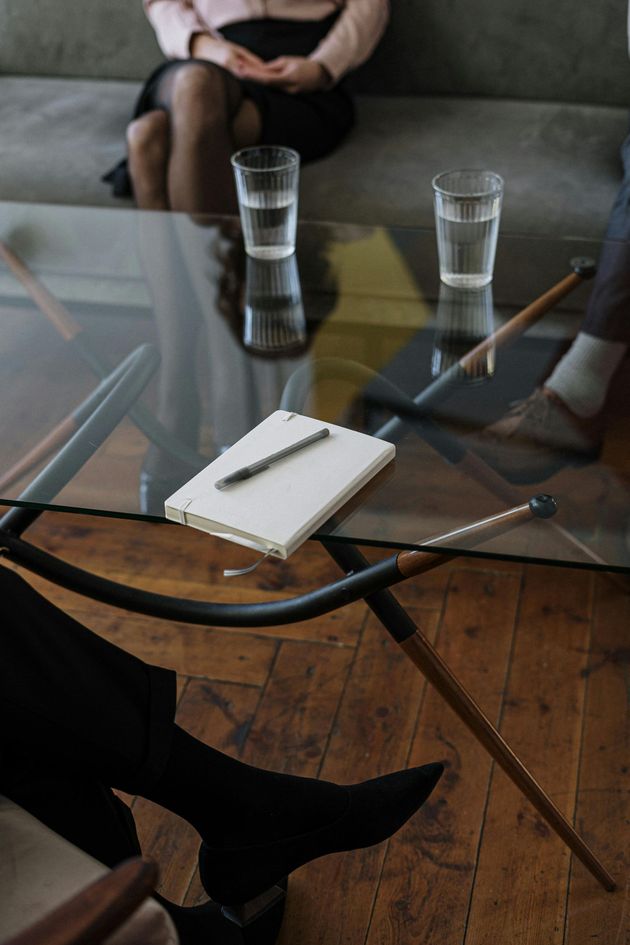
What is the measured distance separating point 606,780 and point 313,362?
2.06 feet

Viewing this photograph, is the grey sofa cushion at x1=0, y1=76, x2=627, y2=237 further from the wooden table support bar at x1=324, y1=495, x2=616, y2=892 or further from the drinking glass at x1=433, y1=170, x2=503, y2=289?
the wooden table support bar at x1=324, y1=495, x2=616, y2=892

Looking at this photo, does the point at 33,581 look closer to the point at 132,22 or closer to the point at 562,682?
the point at 562,682

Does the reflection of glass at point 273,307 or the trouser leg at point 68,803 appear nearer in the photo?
the trouser leg at point 68,803

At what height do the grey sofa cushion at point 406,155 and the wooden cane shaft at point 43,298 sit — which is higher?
the wooden cane shaft at point 43,298

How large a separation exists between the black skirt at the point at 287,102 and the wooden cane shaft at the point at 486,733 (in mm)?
1273

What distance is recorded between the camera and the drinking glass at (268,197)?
4.83 ft

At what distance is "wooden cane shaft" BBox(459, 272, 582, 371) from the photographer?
1369 millimetres

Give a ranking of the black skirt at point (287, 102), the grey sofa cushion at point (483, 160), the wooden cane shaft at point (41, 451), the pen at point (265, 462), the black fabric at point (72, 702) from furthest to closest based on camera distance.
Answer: the black skirt at point (287, 102)
the grey sofa cushion at point (483, 160)
the wooden cane shaft at point (41, 451)
the pen at point (265, 462)
the black fabric at point (72, 702)

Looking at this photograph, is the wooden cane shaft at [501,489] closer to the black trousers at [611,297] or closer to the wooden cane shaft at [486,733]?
the wooden cane shaft at [486,733]

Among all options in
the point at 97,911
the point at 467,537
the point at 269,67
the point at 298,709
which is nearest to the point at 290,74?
the point at 269,67

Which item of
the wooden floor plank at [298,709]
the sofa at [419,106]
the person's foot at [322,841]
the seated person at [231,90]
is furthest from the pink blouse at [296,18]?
the person's foot at [322,841]

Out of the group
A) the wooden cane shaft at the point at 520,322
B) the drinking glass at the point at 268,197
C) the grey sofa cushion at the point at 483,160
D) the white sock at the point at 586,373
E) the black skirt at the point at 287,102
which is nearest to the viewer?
the white sock at the point at 586,373

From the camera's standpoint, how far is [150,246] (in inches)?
66.7

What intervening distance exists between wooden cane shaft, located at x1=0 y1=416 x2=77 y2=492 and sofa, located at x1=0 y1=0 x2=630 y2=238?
2.91ft
